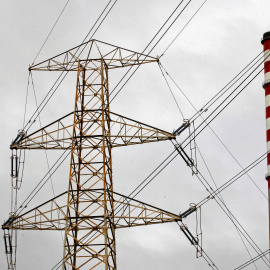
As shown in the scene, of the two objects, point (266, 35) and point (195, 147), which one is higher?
point (266, 35)

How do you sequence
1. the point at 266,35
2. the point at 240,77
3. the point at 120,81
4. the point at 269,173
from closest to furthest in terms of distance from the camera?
the point at 240,77, the point at 120,81, the point at 269,173, the point at 266,35

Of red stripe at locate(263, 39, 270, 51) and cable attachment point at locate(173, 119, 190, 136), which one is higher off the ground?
red stripe at locate(263, 39, 270, 51)

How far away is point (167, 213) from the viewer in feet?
110

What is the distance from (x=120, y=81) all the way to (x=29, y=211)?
7163 mm

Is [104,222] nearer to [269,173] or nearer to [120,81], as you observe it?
[120,81]

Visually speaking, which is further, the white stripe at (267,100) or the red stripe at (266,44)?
the red stripe at (266,44)

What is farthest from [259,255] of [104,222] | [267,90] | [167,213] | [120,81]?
[267,90]

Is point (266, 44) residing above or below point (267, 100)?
above

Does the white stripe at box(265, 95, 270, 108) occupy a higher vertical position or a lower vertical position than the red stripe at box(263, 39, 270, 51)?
lower

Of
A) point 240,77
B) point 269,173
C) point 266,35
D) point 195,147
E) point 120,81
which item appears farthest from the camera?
point 266,35

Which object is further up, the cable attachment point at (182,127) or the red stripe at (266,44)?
the red stripe at (266,44)

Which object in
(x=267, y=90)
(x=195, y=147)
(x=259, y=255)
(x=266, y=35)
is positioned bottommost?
(x=259, y=255)

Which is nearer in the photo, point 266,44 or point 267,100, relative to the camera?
point 267,100

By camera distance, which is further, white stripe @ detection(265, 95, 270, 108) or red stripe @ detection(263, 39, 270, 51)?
red stripe @ detection(263, 39, 270, 51)
